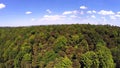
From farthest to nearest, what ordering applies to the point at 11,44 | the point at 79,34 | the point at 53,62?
the point at 11,44, the point at 79,34, the point at 53,62

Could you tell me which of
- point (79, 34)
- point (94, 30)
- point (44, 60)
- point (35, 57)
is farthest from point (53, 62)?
point (94, 30)

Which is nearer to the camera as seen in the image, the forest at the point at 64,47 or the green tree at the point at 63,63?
the green tree at the point at 63,63

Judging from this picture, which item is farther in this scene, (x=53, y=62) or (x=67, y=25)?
(x=67, y=25)

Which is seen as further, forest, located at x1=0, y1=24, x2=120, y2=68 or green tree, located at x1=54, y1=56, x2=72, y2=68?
forest, located at x1=0, y1=24, x2=120, y2=68

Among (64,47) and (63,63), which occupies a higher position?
(64,47)

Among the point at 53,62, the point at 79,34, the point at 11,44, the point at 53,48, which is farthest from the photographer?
the point at 11,44

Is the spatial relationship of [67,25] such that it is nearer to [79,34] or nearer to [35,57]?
[79,34]

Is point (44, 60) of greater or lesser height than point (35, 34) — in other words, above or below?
below

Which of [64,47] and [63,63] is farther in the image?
[64,47]
